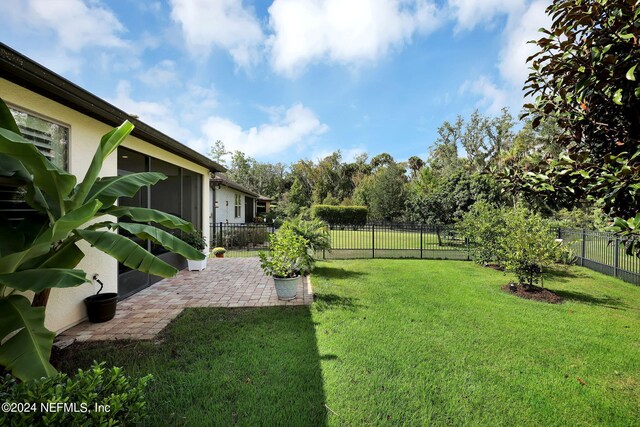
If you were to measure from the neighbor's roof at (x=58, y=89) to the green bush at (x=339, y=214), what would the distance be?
2228 cm

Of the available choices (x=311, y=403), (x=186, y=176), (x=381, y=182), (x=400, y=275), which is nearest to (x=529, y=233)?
(x=400, y=275)

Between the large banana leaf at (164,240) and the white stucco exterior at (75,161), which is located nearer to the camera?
the large banana leaf at (164,240)

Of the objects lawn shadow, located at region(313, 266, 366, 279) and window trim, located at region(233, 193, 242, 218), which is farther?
window trim, located at region(233, 193, 242, 218)

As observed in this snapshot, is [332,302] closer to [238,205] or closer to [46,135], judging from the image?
[46,135]

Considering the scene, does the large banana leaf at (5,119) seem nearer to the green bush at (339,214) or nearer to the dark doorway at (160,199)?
the dark doorway at (160,199)

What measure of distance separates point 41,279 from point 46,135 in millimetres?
3066

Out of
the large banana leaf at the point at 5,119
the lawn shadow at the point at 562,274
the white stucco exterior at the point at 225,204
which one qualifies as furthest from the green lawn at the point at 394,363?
the white stucco exterior at the point at 225,204

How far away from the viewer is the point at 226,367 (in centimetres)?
340

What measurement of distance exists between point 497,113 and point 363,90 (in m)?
25.0

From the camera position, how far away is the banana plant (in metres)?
2.10

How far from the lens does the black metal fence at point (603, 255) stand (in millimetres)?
8398

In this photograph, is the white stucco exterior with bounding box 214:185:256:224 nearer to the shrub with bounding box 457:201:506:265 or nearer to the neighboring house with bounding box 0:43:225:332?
the neighboring house with bounding box 0:43:225:332

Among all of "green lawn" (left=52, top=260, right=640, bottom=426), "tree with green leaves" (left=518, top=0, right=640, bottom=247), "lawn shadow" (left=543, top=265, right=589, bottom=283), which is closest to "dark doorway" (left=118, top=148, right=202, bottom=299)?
"green lawn" (left=52, top=260, right=640, bottom=426)

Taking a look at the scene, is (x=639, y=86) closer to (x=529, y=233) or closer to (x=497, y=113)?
(x=529, y=233)
